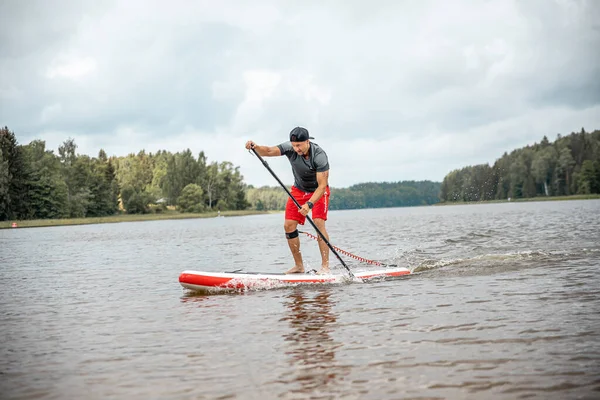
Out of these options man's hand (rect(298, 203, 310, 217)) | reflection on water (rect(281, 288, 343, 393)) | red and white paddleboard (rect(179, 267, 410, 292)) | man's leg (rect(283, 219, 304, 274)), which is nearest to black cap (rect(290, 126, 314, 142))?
man's hand (rect(298, 203, 310, 217))

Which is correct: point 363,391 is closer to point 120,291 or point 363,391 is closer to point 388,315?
point 388,315

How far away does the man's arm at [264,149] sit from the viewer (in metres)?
11.6

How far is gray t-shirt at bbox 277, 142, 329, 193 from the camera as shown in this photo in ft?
38.4

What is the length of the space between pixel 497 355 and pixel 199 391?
2.93 meters

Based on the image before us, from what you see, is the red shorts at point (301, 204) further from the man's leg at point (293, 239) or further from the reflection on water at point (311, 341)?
the reflection on water at point (311, 341)

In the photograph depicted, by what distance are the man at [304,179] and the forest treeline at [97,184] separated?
88.4 meters

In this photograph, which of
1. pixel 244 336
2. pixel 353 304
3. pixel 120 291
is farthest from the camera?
pixel 120 291

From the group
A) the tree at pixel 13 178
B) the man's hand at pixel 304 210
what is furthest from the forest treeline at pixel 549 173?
the man's hand at pixel 304 210

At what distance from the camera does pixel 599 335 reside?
19.9 ft

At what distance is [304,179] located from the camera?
1212 centimetres

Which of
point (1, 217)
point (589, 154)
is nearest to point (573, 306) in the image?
point (1, 217)

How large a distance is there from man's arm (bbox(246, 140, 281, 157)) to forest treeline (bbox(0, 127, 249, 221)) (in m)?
88.5

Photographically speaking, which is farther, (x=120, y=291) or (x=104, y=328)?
(x=120, y=291)

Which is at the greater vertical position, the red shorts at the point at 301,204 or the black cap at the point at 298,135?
the black cap at the point at 298,135
